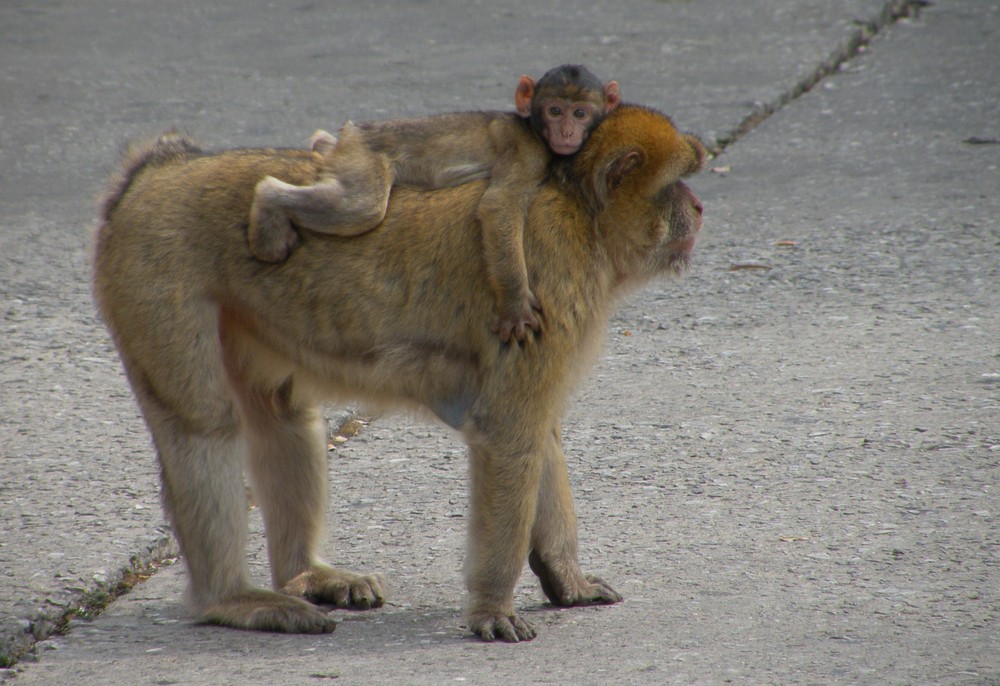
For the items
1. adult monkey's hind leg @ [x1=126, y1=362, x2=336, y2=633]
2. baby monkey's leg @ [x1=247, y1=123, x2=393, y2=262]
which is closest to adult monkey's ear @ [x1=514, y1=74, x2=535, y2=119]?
baby monkey's leg @ [x1=247, y1=123, x2=393, y2=262]

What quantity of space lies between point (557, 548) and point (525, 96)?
130cm

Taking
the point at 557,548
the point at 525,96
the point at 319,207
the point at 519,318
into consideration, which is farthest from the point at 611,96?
the point at 557,548

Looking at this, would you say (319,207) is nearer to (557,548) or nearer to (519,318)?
(519,318)

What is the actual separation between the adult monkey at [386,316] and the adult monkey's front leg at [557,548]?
0.03 metres

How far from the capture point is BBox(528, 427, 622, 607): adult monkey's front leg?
4047 millimetres

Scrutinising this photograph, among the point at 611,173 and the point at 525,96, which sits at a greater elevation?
the point at 525,96

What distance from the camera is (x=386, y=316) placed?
3850 millimetres

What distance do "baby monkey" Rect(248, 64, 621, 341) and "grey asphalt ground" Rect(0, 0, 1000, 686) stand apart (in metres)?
0.99

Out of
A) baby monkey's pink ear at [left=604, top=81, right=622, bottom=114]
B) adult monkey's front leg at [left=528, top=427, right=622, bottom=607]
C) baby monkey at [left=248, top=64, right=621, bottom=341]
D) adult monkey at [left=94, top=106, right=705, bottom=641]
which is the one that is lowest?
adult monkey's front leg at [left=528, top=427, right=622, bottom=607]

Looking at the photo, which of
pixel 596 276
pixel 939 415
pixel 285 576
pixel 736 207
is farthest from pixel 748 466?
pixel 736 207

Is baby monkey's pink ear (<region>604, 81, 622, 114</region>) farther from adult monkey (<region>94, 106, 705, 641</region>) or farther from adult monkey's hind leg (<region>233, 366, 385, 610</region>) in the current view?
adult monkey's hind leg (<region>233, 366, 385, 610</region>)

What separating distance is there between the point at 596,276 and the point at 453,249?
1.30 ft

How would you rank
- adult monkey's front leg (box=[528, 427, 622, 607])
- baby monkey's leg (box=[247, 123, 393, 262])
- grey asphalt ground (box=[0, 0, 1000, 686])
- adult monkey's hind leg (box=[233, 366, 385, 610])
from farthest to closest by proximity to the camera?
adult monkey's hind leg (box=[233, 366, 385, 610]) < adult monkey's front leg (box=[528, 427, 622, 607]) < baby monkey's leg (box=[247, 123, 393, 262]) < grey asphalt ground (box=[0, 0, 1000, 686])

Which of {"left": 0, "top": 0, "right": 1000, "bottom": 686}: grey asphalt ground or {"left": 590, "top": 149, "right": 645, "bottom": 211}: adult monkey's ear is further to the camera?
{"left": 590, "top": 149, "right": 645, "bottom": 211}: adult monkey's ear
